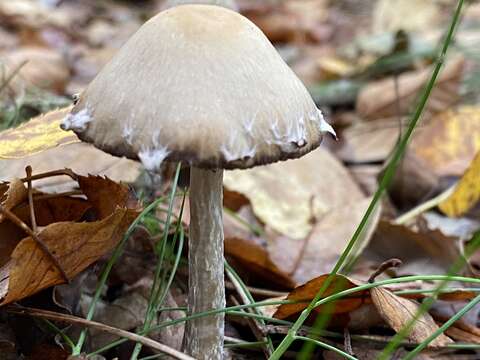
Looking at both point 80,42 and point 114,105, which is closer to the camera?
point 114,105

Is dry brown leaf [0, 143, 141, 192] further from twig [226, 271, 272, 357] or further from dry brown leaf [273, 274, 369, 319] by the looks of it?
dry brown leaf [273, 274, 369, 319]

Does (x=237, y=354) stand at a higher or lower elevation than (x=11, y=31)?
higher

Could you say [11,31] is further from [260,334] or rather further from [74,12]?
[260,334]

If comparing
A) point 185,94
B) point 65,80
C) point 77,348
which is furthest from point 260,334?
point 65,80

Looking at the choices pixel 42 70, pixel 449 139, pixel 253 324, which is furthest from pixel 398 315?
pixel 42 70

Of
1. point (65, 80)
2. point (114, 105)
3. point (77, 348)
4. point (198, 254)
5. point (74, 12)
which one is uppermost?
point (114, 105)

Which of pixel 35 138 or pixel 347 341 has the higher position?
pixel 35 138

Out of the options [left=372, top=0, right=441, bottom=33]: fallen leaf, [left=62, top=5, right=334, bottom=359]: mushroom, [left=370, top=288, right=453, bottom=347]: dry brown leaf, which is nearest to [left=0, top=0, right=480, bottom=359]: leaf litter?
[left=370, top=288, right=453, bottom=347]: dry brown leaf

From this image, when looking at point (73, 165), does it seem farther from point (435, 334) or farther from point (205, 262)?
point (435, 334)
